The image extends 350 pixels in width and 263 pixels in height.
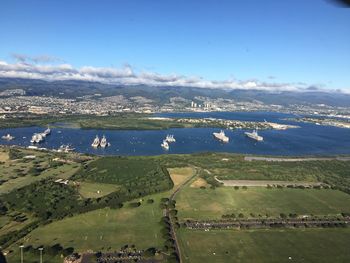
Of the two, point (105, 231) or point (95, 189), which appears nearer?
point (105, 231)

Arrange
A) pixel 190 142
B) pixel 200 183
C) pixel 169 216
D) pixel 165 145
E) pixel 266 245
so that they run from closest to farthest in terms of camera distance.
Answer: pixel 266 245 < pixel 169 216 < pixel 200 183 < pixel 165 145 < pixel 190 142

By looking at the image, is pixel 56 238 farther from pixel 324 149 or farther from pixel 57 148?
pixel 324 149

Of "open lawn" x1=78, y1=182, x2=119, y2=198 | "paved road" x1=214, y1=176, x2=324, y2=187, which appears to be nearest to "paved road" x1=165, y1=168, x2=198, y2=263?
"paved road" x1=214, y1=176, x2=324, y2=187

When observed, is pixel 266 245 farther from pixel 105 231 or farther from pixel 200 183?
pixel 200 183

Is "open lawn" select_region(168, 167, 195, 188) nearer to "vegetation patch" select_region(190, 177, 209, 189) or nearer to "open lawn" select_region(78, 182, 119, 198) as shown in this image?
"vegetation patch" select_region(190, 177, 209, 189)

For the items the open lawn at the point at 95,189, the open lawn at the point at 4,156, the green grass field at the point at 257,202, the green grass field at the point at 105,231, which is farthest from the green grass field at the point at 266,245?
the open lawn at the point at 4,156

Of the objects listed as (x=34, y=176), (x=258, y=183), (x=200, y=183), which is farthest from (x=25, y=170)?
(x=258, y=183)

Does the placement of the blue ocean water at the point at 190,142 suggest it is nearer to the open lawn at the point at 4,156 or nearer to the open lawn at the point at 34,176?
the open lawn at the point at 4,156
